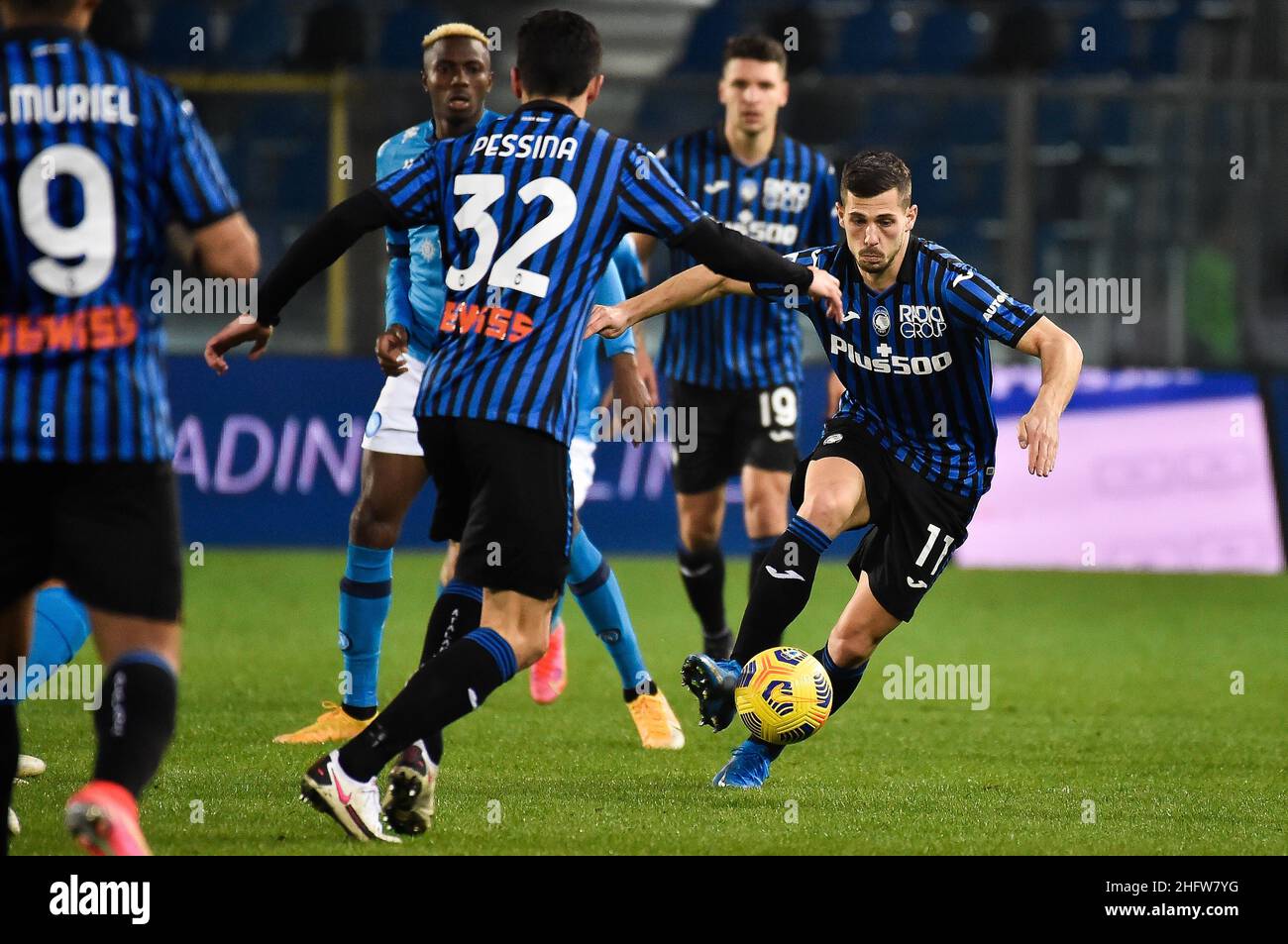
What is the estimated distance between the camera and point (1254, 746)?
6188 mm

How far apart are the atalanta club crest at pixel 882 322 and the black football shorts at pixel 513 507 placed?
1.35 metres

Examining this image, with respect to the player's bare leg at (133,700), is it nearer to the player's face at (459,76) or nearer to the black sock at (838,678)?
the black sock at (838,678)

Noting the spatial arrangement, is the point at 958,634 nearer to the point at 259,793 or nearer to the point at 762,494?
the point at 762,494

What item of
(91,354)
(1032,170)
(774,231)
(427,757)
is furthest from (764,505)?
(1032,170)

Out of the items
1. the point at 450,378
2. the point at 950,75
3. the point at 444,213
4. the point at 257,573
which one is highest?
the point at 950,75

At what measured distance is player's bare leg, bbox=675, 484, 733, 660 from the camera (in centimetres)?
754

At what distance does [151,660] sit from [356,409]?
7.98 m

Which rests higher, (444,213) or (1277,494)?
(444,213)

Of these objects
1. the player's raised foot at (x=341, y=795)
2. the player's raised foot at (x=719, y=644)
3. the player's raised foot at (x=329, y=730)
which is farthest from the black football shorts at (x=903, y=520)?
the player's raised foot at (x=719, y=644)

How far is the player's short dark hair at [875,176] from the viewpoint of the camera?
5.21 metres

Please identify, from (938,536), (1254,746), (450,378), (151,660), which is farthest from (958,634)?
(151,660)

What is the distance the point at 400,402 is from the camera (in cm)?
562

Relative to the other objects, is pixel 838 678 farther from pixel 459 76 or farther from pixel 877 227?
pixel 459 76

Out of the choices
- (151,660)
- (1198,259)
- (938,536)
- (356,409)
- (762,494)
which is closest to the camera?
(151,660)
